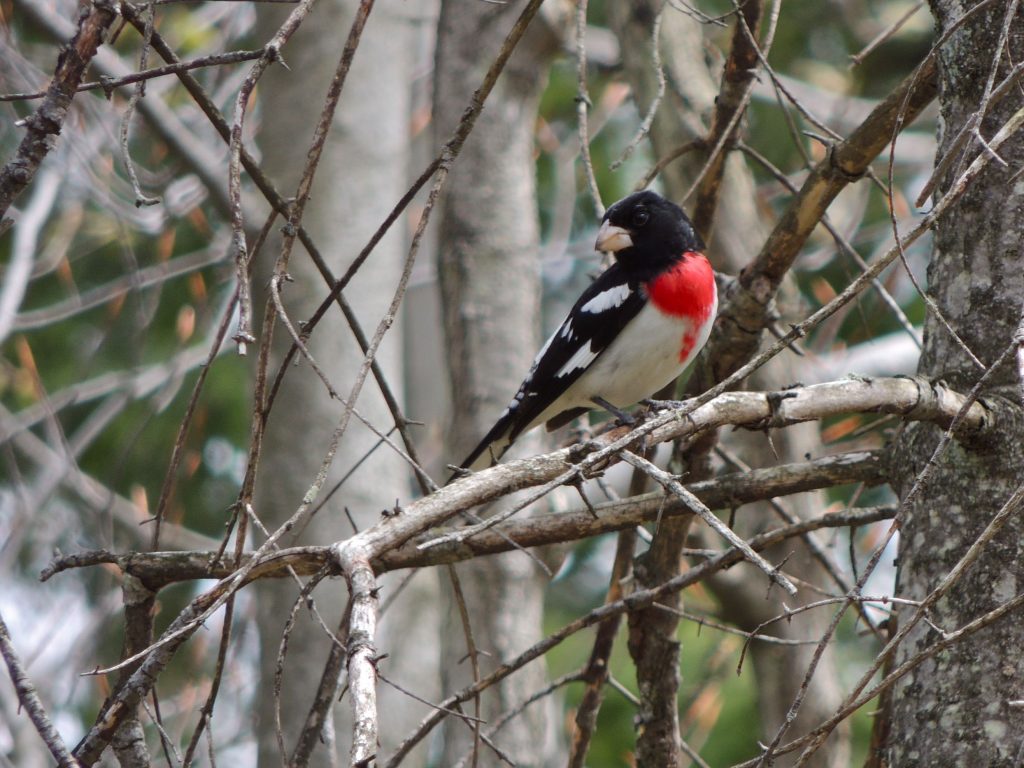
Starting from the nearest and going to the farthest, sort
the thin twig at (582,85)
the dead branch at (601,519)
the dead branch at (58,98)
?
1. the dead branch at (58,98)
2. the dead branch at (601,519)
3. the thin twig at (582,85)

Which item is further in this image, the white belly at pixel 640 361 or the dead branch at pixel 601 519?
the white belly at pixel 640 361

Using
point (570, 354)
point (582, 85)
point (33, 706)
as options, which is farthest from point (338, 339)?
point (33, 706)

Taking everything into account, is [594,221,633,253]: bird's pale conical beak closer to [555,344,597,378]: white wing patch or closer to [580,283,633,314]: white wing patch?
[580,283,633,314]: white wing patch

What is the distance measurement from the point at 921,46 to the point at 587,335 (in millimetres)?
5127

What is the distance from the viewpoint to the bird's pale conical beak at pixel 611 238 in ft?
13.6

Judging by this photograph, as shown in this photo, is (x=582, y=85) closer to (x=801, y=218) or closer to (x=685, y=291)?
(x=801, y=218)

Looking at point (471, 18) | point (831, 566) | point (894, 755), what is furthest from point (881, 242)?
point (894, 755)

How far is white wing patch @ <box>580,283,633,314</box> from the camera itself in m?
4.11

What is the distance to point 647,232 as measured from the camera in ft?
13.8

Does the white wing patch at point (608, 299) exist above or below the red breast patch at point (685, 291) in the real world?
above

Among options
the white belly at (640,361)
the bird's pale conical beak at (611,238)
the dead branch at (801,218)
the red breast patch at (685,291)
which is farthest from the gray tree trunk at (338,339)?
the dead branch at (801,218)

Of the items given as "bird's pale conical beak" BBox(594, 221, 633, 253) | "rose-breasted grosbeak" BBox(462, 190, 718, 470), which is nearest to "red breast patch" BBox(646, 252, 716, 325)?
"rose-breasted grosbeak" BBox(462, 190, 718, 470)

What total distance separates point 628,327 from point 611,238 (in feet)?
1.11

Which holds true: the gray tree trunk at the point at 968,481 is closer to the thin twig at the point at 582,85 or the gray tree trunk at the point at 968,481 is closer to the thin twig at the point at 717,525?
the thin twig at the point at 717,525
